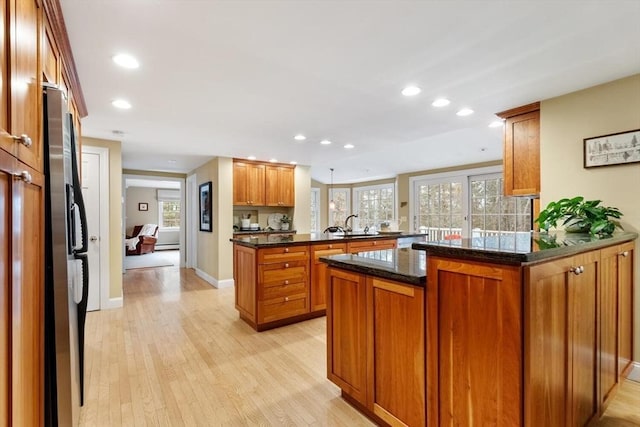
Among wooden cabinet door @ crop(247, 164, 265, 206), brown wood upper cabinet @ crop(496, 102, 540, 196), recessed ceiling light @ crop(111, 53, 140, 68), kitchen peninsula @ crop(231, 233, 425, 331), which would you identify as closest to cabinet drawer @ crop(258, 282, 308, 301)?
kitchen peninsula @ crop(231, 233, 425, 331)

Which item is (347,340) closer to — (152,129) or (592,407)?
(592,407)

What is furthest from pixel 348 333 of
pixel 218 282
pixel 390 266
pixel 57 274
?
pixel 218 282

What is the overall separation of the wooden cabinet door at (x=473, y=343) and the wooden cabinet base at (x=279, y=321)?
83.4 inches

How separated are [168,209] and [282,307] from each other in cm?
958

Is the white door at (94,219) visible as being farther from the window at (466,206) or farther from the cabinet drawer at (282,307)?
the window at (466,206)

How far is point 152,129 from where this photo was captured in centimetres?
373

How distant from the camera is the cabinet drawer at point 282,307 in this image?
3.28 m

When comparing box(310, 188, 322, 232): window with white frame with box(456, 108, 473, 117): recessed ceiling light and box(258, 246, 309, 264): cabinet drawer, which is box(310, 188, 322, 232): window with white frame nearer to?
box(258, 246, 309, 264): cabinet drawer

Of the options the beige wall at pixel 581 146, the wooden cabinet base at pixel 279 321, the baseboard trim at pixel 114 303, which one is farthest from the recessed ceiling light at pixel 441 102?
the baseboard trim at pixel 114 303

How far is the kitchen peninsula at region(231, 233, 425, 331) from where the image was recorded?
3.28 m

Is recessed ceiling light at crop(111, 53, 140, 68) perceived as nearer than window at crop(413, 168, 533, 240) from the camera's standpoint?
Yes

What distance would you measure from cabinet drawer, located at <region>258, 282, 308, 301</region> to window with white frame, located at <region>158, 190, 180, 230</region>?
925cm

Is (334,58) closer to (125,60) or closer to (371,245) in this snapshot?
(125,60)

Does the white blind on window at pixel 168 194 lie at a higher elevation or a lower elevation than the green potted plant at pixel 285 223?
higher
